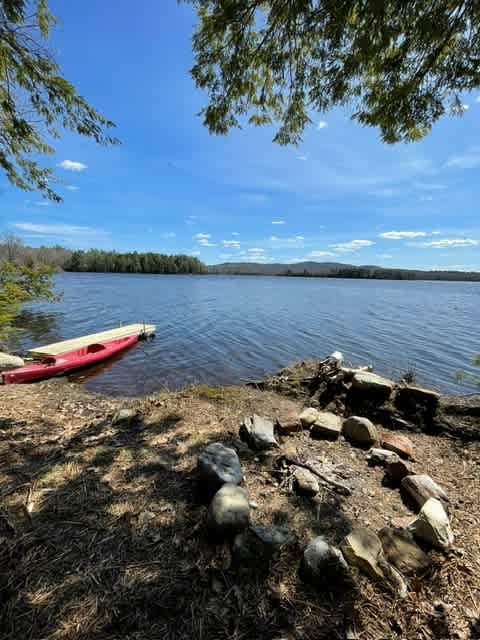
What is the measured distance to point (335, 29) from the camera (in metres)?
2.71

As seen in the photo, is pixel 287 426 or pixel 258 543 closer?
pixel 258 543

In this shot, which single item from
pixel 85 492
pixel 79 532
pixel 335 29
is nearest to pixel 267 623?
pixel 79 532

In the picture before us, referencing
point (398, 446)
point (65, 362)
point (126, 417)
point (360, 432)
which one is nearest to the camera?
point (398, 446)

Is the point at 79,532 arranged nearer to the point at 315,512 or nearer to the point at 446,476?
the point at 315,512

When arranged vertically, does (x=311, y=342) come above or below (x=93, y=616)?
below

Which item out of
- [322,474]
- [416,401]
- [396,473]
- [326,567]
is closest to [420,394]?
[416,401]

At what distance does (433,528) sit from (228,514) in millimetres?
1432

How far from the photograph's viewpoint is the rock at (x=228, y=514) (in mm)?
1776

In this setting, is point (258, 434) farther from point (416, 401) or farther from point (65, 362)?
point (65, 362)

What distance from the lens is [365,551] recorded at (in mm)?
1671

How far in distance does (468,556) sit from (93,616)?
231 cm

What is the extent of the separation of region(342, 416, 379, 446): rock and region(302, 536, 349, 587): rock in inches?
77.6

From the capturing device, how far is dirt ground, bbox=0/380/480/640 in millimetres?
1356

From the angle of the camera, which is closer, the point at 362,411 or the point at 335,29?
the point at 335,29
